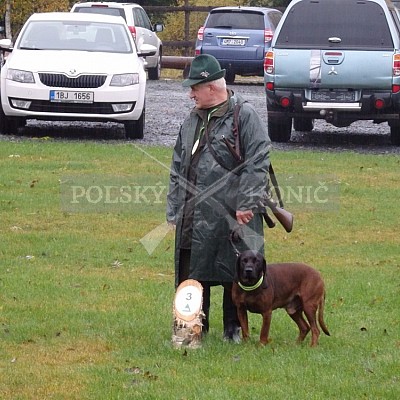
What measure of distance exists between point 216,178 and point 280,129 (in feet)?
34.5

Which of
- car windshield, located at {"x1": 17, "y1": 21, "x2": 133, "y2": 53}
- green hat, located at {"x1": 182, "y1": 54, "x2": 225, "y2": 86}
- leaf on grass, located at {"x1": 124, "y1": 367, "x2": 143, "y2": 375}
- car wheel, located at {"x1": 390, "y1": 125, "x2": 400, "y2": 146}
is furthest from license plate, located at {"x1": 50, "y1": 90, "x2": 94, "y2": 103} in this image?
leaf on grass, located at {"x1": 124, "y1": 367, "x2": 143, "y2": 375}

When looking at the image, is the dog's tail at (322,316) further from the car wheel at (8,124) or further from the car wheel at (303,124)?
the car wheel at (303,124)

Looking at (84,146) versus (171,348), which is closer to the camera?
(171,348)

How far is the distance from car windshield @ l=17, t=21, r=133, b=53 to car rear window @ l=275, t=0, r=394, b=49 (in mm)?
2410

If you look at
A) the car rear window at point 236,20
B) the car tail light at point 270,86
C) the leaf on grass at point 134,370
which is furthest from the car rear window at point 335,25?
the car rear window at point 236,20

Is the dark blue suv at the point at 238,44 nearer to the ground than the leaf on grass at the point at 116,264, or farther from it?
nearer to the ground

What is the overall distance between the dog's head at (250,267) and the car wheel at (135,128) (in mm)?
10125

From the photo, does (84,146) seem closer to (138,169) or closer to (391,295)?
(138,169)

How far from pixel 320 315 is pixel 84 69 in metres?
9.72

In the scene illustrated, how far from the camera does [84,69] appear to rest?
1662cm

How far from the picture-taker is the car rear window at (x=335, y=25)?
17.0 meters

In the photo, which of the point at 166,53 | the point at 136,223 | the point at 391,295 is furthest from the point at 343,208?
the point at 166,53

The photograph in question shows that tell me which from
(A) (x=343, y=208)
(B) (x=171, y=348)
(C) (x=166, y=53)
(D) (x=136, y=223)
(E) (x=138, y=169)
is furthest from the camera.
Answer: (C) (x=166, y=53)

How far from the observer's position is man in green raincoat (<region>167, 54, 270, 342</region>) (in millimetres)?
7145
